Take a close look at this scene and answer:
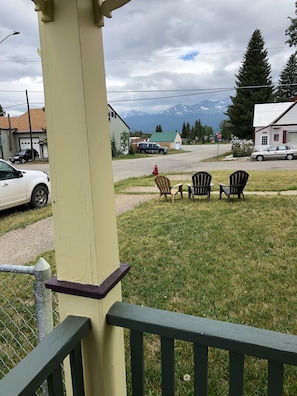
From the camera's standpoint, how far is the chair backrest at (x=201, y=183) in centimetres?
894

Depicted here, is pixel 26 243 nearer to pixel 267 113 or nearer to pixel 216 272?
pixel 216 272

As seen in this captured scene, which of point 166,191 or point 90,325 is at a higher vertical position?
point 90,325

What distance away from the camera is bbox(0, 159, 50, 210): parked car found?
7691 mm

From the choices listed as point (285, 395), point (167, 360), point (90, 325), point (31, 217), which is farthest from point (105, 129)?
point (31, 217)

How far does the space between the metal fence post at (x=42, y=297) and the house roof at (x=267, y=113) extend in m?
33.6

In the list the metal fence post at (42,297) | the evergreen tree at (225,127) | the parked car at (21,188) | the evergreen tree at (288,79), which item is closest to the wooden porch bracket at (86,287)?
the metal fence post at (42,297)

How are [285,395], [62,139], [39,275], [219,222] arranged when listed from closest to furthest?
[62,139], [39,275], [285,395], [219,222]

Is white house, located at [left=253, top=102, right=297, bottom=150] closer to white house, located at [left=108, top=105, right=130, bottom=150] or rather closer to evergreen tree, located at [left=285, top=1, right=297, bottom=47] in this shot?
evergreen tree, located at [left=285, top=1, right=297, bottom=47]

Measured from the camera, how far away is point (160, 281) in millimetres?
3875

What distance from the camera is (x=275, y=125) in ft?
99.0

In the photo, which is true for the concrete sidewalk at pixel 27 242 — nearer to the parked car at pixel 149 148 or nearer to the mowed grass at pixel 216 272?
the mowed grass at pixel 216 272

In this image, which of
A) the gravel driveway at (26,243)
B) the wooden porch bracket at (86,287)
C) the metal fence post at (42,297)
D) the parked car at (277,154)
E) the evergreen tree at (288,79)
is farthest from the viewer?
the evergreen tree at (288,79)

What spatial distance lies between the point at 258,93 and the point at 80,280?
42.7 metres

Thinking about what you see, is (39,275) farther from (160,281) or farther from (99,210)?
(160,281)
